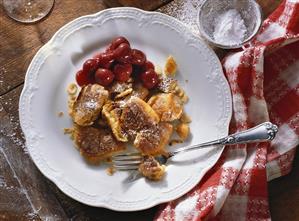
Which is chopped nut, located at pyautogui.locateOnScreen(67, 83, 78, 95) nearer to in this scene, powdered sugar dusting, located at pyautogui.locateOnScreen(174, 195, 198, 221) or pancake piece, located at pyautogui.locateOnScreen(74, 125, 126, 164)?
pancake piece, located at pyautogui.locateOnScreen(74, 125, 126, 164)

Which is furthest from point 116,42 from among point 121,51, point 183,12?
point 183,12

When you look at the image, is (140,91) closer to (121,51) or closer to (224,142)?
(121,51)

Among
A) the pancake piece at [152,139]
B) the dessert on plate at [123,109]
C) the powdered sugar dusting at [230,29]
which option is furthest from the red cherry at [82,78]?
the powdered sugar dusting at [230,29]

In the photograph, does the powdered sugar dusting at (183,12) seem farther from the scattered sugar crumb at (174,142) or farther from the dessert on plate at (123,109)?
the scattered sugar crumb at (174,142)

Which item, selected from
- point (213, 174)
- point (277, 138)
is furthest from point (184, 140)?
point (277, 138)

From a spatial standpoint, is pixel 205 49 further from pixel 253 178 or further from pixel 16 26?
pixel 16 26

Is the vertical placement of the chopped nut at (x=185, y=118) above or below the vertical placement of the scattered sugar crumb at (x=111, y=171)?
above
